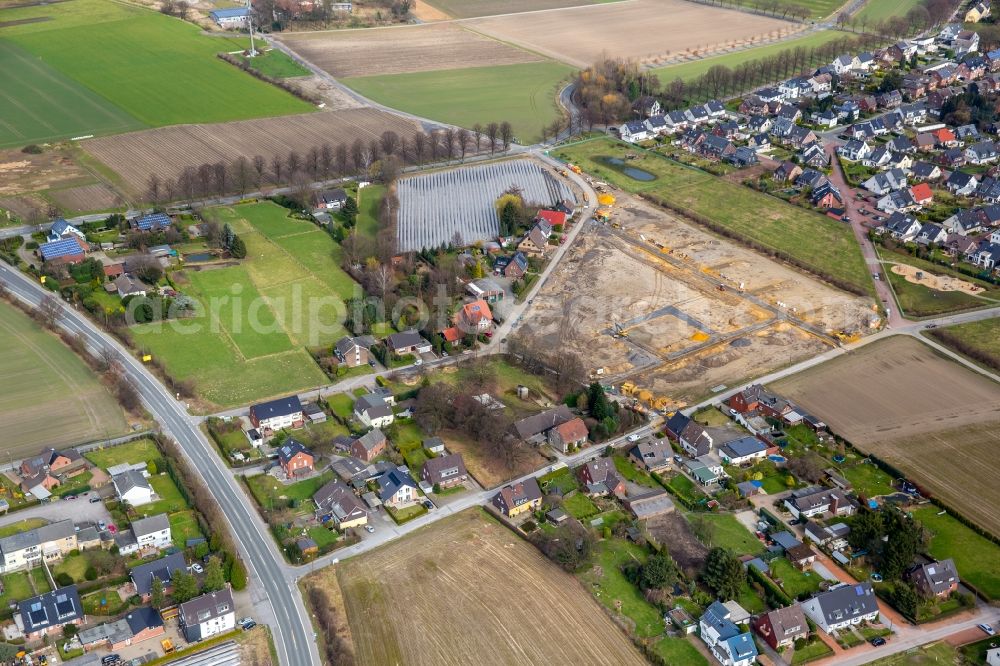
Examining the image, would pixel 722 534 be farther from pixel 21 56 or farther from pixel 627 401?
pixel 21 56

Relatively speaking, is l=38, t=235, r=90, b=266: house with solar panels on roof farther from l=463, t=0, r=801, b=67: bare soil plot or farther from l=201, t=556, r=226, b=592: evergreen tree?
l=463, t=0, r=801, b=67: bare soil plot

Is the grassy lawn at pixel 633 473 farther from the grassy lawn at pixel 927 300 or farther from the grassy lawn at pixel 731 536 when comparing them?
the grassy lawn at pixel 927 300

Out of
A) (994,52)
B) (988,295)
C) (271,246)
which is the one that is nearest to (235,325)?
(271,246)

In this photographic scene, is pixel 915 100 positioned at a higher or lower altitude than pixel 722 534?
higher

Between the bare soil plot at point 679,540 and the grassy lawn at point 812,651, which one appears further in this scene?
the bare soil plot at point 679,540

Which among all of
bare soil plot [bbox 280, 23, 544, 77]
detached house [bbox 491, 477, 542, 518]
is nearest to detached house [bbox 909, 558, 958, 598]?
detached house [bbox 491, 477, 542, 518]

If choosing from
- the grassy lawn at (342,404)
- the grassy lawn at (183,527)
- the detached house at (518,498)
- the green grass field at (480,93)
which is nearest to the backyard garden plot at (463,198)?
the green grass field at (480,93)
